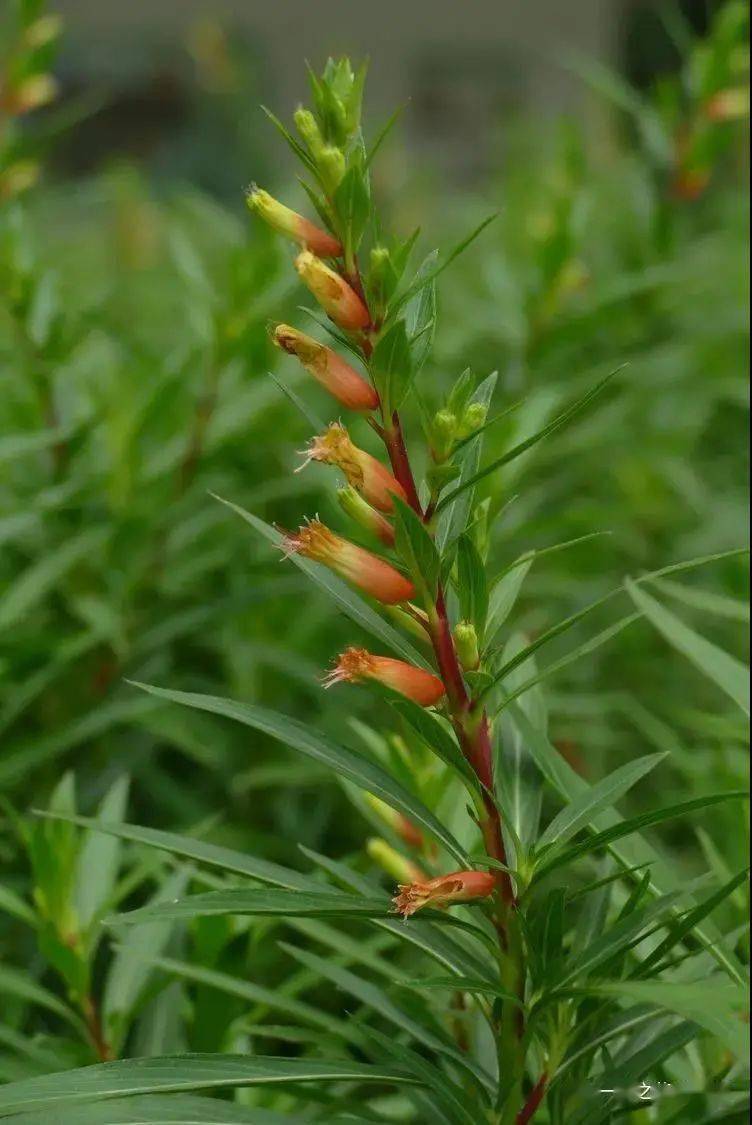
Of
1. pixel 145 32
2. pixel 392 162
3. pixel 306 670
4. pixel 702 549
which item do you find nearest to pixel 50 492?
pixel 306 670

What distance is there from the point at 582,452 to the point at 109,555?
0.55 metres

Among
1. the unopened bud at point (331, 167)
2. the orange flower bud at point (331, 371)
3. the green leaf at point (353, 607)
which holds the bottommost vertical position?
the green leaf at point (353, 607)

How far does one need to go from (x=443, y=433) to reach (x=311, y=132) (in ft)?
0.41

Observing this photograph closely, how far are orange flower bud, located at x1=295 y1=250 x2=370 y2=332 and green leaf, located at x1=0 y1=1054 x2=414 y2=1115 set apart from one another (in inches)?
11.0

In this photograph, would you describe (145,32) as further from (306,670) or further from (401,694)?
(401,694)

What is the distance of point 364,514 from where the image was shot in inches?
18.9

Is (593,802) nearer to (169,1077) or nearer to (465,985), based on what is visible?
(465,985)

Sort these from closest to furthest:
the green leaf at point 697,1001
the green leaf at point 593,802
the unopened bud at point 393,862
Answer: the green leaf at point 697,1001
the green leaf at point 593,802
the unopened bud at point 393,862

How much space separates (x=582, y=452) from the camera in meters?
1.35

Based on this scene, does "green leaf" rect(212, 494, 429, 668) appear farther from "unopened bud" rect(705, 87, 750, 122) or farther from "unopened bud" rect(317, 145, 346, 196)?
"unopened bud" rect(705, 87, 750, 122)

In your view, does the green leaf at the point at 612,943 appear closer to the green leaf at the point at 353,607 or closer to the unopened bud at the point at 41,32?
the green leaf at the point at 353,607

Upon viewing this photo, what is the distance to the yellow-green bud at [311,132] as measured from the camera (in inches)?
18.9

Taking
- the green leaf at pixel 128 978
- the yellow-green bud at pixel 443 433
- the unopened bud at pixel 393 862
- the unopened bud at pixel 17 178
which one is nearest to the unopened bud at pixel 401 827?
the unopened bud at pixel 393 862

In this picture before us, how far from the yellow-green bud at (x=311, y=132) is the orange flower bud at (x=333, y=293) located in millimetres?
40
